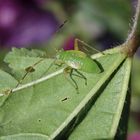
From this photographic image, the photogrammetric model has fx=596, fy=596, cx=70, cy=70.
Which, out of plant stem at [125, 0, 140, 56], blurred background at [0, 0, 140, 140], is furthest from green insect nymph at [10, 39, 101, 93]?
blurred background at [0, 0, 140, 140]

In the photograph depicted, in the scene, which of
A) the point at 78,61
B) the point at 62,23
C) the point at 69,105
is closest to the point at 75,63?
Answer: the point at 78,61

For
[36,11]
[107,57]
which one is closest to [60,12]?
[36,11]

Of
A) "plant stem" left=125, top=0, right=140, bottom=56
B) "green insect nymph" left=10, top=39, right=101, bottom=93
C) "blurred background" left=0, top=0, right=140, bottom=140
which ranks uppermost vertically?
"plant stem" left=125, top=0, right=140, bottom=56

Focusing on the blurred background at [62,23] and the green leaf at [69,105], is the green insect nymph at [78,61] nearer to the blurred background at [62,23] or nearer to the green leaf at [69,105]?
the green leaf at [69,105]

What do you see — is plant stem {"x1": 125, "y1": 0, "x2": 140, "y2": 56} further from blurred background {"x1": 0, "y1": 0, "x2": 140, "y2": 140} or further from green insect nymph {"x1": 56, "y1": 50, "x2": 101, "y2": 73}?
blurred background {"x1": 0, "y1": 0, "x2": 140, "y2": 140}

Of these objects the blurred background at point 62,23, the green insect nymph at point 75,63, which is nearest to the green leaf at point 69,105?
the green insect nymph at point 75,63

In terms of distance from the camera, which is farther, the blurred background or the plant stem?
the blurred background

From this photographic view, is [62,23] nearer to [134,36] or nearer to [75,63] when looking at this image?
[75,63]
